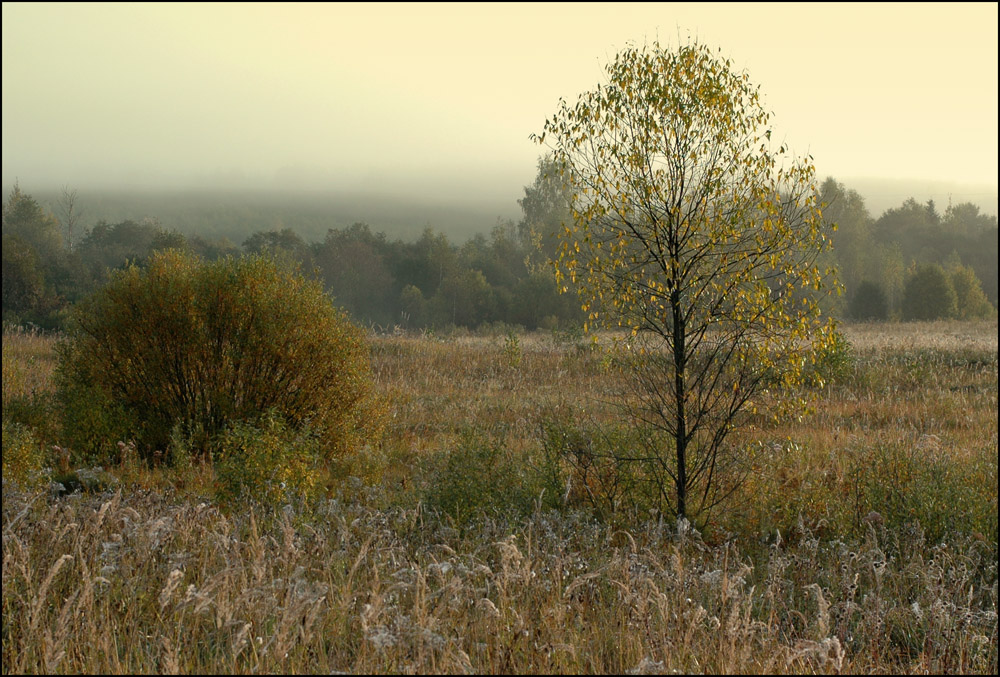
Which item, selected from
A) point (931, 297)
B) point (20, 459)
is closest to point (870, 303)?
point (931, 297)

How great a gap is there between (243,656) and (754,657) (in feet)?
8.50

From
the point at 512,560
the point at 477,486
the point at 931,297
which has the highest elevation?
the point at 931,297

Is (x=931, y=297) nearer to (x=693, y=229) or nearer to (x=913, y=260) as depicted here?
(x=913, y=260)

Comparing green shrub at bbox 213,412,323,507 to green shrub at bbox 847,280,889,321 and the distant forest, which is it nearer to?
the distant forest

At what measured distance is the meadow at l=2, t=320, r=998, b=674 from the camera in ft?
11.2

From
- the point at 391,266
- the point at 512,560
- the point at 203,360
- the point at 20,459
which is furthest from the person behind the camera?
the point at 391,266

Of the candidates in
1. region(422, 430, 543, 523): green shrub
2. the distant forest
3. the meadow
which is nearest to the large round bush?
the meadow

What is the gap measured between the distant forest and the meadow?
3154cm

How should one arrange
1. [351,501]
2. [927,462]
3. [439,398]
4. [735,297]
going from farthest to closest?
[439,398], [927,462], [351,501], [735,297]

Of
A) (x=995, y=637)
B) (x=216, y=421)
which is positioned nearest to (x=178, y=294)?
(x=216, y=421)

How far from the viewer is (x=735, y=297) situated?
254 inches

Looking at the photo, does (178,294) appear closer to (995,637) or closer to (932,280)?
(995,637)

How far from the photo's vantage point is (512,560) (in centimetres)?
504

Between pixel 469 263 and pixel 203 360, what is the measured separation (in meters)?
55.9
